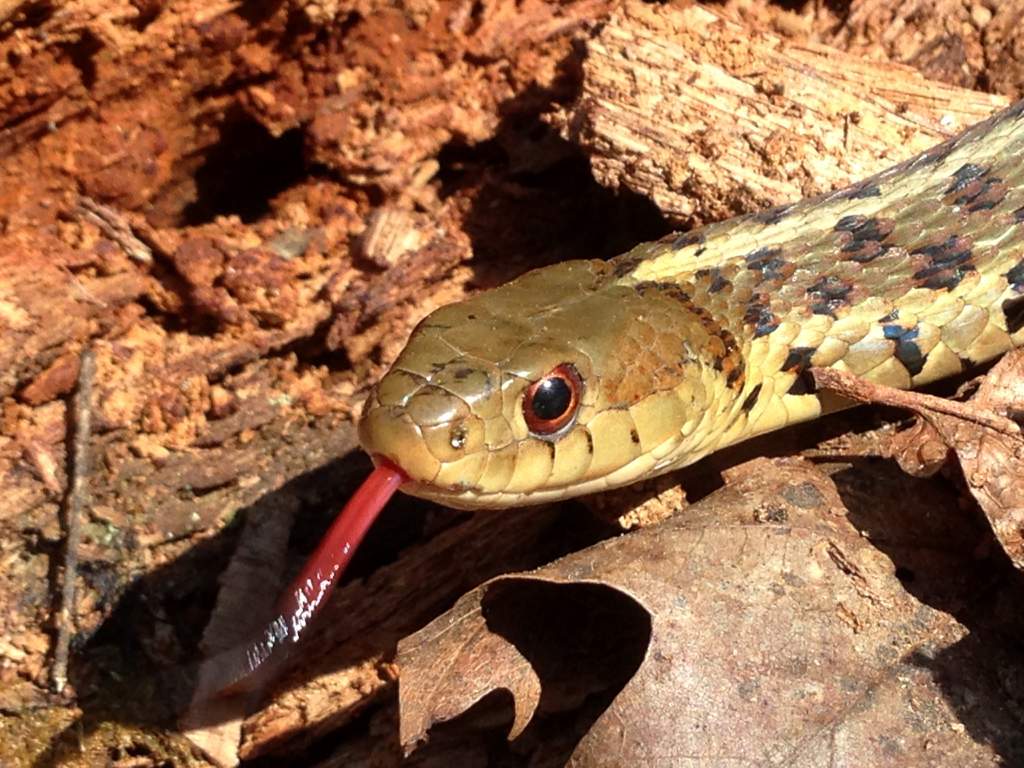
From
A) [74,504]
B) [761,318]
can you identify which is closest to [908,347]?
[761,318]

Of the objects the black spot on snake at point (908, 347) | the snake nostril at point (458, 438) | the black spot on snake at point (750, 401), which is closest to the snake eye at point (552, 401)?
the snake nostril at point (458, 438)

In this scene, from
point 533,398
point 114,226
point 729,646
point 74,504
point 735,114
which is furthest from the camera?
point 114,226

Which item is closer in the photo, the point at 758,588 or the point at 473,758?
the point at 758,588

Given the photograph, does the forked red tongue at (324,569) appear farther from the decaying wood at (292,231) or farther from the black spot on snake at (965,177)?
the black spot on snake at (965,177)

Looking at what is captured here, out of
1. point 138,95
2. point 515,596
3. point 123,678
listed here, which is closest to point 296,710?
point 123,678

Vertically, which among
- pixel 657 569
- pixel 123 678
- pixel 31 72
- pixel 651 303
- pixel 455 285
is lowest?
pixel 123 678

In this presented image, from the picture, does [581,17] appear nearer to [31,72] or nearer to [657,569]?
[31,72]

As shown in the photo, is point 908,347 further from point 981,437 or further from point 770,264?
point 981,437
